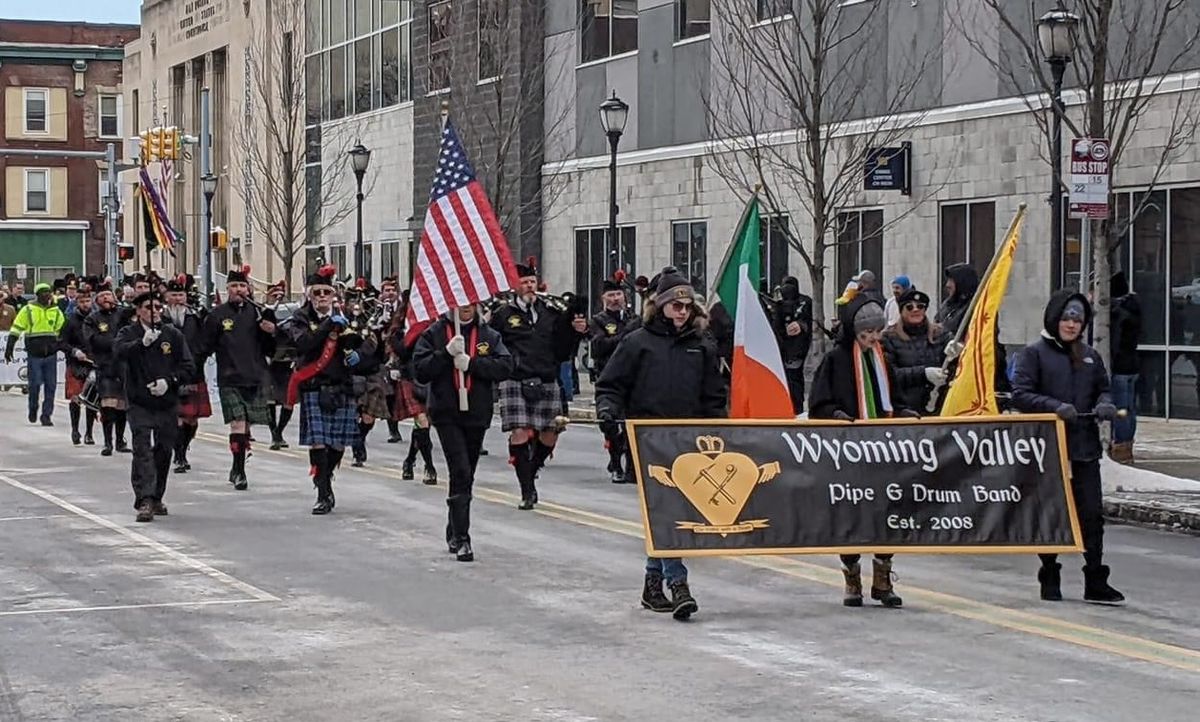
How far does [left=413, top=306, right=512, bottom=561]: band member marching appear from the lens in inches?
531

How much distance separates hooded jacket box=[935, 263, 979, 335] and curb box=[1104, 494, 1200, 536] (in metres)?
1.92

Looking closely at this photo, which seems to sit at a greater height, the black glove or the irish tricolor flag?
the irish tricolor flag

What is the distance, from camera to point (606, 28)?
130 ft

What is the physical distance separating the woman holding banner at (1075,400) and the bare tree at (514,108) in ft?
95.7

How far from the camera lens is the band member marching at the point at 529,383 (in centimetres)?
1706

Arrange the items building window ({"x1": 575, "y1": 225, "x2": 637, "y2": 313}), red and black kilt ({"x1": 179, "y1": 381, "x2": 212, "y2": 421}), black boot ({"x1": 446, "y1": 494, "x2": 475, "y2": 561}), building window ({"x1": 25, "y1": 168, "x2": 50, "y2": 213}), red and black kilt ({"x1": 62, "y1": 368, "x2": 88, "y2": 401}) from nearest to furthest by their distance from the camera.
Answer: black boot ({"x1": 446, "y1": 494, "x2": 475, "y2": 561}) < red and black kilt ({"x1": 179, "y1": 381, "x2": 212, "y2": 421}) < red and black kilt ({"x1": 62, "y1": 368, "x2": 88, "y2": 401}) < building window ({"x1": 575, "y1": 225, "x2": 637, "y2": 313}) < building window ({"x1": 25, "y1": 168, "x2": 50, "y2": 213})

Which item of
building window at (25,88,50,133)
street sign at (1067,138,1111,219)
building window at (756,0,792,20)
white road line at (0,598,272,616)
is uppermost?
building window at (25,88,50,133)

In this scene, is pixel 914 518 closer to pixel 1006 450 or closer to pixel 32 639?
pixel 1006 450

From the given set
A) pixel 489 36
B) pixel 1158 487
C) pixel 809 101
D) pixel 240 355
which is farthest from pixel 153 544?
pixel 489 36

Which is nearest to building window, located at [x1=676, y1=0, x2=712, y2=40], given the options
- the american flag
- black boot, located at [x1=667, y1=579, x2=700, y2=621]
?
the american flag

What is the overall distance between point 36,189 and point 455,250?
75260mm

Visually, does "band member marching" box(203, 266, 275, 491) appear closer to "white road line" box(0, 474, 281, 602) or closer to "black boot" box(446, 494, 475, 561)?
"white road line" box(0, 474, 281, 602)

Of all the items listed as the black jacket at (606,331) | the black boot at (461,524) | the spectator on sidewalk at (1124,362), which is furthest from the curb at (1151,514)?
the black boot at (461,524)

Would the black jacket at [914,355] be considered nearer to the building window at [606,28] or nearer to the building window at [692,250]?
the building window at [692,250]
